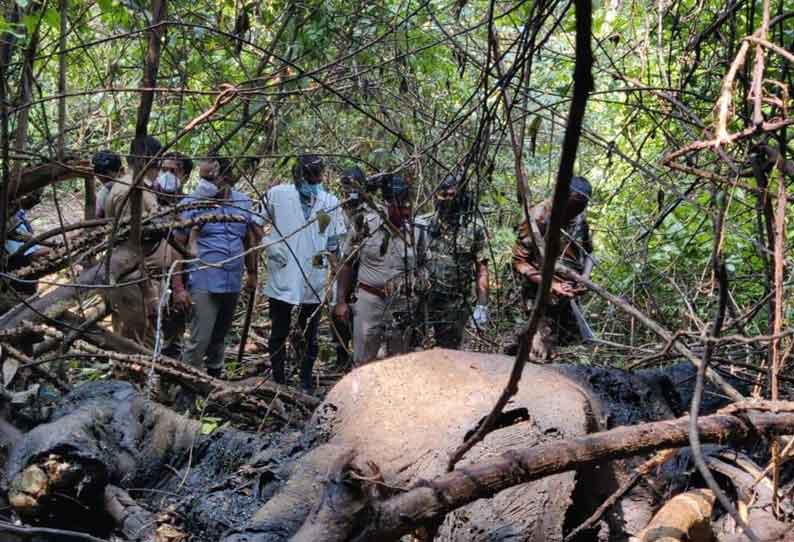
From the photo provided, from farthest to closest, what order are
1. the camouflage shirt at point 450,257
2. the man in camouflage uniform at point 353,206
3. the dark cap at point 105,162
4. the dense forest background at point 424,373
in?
1. the dark cap at point 105,162
2. the camouflage shirt at point 450,257
3. the man in camouflage uniform at point 353,206
4. the dense forest background at point 424,373

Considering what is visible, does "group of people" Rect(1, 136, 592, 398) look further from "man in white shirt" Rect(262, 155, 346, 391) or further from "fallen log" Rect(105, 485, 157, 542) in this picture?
"fallen log" Rect(105, 485, 157, 542)

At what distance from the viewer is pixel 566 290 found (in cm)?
673

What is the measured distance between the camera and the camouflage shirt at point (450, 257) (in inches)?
207

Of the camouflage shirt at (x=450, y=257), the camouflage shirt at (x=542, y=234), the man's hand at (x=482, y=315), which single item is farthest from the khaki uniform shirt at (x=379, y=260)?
the camouflage shirt at (x=542, y=234)

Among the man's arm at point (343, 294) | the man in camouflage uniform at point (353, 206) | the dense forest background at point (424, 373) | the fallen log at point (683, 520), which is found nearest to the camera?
the dense forest background at point (424, 373)

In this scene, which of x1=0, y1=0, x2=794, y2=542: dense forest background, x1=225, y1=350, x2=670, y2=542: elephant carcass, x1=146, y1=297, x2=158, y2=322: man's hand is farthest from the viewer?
x1=146, y1=297, x2=158, y2=322: man's hand

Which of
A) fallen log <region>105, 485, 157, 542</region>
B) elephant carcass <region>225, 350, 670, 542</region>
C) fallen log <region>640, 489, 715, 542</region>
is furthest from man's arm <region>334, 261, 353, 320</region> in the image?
fallen log <region>640, 489, 715, 542</region>

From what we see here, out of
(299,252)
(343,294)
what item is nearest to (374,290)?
(343,294)

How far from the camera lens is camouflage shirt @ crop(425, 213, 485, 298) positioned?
17.3ft

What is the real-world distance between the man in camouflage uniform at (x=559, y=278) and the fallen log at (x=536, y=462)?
3.51 metres

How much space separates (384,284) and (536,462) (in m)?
4.27

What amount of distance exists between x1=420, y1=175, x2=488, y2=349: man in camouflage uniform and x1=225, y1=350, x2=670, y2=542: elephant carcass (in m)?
1.26

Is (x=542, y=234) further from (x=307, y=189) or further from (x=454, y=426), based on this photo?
(x=454, y=426)

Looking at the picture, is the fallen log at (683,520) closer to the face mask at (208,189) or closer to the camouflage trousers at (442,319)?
the camouflage trousers at (442,319)
